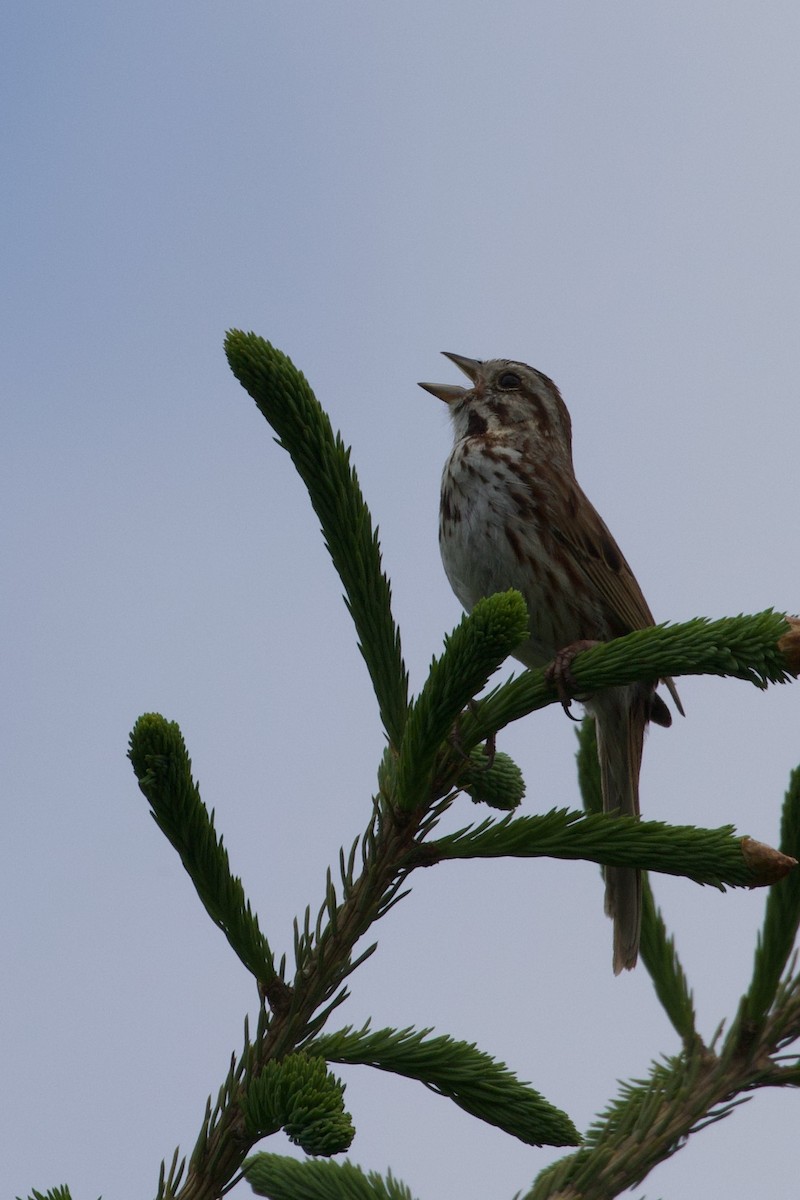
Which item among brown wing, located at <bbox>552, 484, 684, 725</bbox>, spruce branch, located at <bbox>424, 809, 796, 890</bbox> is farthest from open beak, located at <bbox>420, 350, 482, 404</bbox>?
spruce branch, located at <bbox>424, 809, 796, 890</bbox>

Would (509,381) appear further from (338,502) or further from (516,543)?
(338,502)

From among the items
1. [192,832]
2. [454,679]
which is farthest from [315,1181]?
[454,679]

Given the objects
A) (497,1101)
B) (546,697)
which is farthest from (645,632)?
(497,1101)

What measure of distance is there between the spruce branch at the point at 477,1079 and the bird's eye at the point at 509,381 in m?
3.52

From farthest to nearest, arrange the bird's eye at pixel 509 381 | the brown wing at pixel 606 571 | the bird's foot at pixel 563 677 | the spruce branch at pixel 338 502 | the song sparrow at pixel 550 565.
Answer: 1. the bird's eye at pixel 509 381
2. the brown wing at pixel 606 571
3. the song sparrow at pixel 550 565
4. the bird's foot at pixel 563 677
5. the spruce branch at pixel 338 502

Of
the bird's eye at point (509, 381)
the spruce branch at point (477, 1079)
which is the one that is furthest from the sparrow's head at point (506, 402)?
the spruce branch at point (477, 1079)

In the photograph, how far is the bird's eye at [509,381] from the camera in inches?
202

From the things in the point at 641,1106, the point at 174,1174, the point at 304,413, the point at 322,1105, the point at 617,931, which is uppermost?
the point at 304,413

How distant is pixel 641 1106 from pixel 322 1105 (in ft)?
2.72

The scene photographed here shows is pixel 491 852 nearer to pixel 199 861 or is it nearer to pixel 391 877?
pixel 391 877

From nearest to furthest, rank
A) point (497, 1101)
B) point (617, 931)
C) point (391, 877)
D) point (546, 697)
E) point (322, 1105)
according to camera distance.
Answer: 1. point (322, 1105)
2. point (497, 1101)
3. point (391, 877)
4. point (546, 697)
5. point (617, 931)

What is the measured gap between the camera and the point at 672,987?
259cm

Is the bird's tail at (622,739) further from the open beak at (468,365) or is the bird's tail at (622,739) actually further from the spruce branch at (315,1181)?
the spruce branch at (315,1181)

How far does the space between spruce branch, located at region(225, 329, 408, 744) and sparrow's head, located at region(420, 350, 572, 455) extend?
8.71ft
